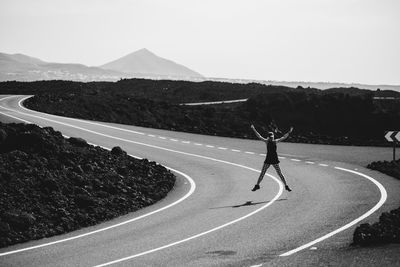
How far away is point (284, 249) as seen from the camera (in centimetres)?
1019

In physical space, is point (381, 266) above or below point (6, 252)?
above

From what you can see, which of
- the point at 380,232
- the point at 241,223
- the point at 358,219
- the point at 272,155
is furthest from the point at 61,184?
the point at 380,232

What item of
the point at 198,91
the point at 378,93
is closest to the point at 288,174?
the point at 198,91

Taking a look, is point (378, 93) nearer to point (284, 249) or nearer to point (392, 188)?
point (392, 188)

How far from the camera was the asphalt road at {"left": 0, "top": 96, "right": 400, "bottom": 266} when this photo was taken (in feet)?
32.1

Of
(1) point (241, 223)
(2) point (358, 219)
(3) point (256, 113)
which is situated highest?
(3) point (256, 113)

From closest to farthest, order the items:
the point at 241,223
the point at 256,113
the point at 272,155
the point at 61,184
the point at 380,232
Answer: the point at 380,232 → the point at 241,223 → the point at 61,184 → the point at 272,155 → the point at 256,113

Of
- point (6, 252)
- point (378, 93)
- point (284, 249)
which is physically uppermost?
point (378, 93)

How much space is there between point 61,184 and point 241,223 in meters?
6.03

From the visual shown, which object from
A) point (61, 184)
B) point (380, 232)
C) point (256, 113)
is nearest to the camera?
point (380, 232)

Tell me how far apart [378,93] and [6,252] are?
3041 inches

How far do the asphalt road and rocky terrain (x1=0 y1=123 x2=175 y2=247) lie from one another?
675mm

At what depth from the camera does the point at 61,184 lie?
15.8 m

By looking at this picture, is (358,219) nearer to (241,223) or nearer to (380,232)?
(380,232)
